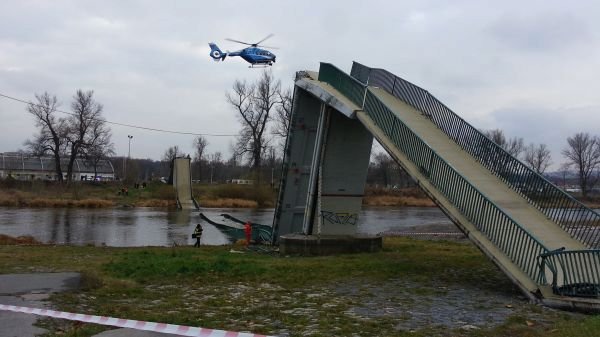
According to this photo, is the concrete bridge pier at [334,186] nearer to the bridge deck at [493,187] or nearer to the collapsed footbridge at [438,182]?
the collapsed footbridge at [438,182]

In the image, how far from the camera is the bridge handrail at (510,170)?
12273 millimetres

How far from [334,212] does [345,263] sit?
405 centimetres

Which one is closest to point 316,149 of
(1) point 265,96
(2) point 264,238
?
(2) point 264,238

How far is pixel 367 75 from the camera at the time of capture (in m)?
19.4

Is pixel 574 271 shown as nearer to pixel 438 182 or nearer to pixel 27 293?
pixel 438 182

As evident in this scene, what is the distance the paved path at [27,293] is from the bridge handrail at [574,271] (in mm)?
8492

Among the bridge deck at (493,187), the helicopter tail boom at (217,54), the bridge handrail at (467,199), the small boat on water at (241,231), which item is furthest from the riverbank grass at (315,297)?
the helicopter tail boom at (217,54)

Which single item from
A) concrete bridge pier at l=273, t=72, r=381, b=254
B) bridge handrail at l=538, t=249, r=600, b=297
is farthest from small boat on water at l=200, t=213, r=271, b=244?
bridge handrail at l=538, t=249, r=600, b=297

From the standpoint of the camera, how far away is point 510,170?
13.9 meters

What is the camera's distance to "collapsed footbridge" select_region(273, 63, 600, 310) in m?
10.2

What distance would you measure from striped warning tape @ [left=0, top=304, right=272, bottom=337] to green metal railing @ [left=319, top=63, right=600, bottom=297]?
636cm

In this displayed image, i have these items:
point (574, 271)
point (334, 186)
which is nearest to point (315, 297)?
point (574, 271)

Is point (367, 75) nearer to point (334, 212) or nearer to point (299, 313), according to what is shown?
point (334, 212)

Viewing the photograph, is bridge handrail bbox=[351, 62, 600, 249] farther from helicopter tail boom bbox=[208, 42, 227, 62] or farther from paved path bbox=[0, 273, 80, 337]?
helicopter tail boom bbox=[208, 42, 227, 62]
